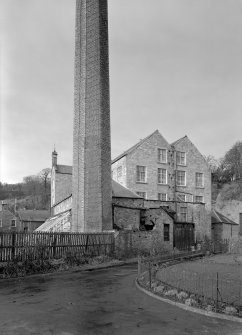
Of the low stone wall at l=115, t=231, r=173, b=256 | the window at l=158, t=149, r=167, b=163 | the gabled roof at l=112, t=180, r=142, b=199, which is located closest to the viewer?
the low stone wall at l=115, t=231, r=173, b=256

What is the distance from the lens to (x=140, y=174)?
1795 inches

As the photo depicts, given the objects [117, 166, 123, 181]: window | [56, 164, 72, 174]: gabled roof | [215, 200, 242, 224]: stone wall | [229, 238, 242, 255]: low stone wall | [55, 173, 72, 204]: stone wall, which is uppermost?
[56, 164, 72, 174]: gabled roof

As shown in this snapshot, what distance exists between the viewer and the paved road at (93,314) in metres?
8.28

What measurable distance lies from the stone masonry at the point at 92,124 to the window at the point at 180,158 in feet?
62.6

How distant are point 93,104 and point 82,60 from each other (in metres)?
4.23

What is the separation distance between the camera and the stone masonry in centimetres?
3056

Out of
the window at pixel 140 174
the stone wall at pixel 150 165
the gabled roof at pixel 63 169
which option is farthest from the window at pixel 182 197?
the gabled roof at pixel 63 169

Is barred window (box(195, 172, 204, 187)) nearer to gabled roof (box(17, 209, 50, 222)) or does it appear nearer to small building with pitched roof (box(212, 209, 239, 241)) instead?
small building with pitched roof (box(212, 209, 239, 241))

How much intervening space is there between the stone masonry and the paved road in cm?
1608

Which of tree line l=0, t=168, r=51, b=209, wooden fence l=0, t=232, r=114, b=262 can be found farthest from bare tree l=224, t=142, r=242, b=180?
tree line l=0, t=168, r=51, b=209

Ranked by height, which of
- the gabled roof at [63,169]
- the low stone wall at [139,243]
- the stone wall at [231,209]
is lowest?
the low stone wall at [139,243]

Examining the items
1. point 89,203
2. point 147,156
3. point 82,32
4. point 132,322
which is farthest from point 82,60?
point 132,322

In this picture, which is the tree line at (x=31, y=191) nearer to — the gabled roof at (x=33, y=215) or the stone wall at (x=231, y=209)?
the gabled roof at (x=33, y=215)

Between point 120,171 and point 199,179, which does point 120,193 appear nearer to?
point 120,171
